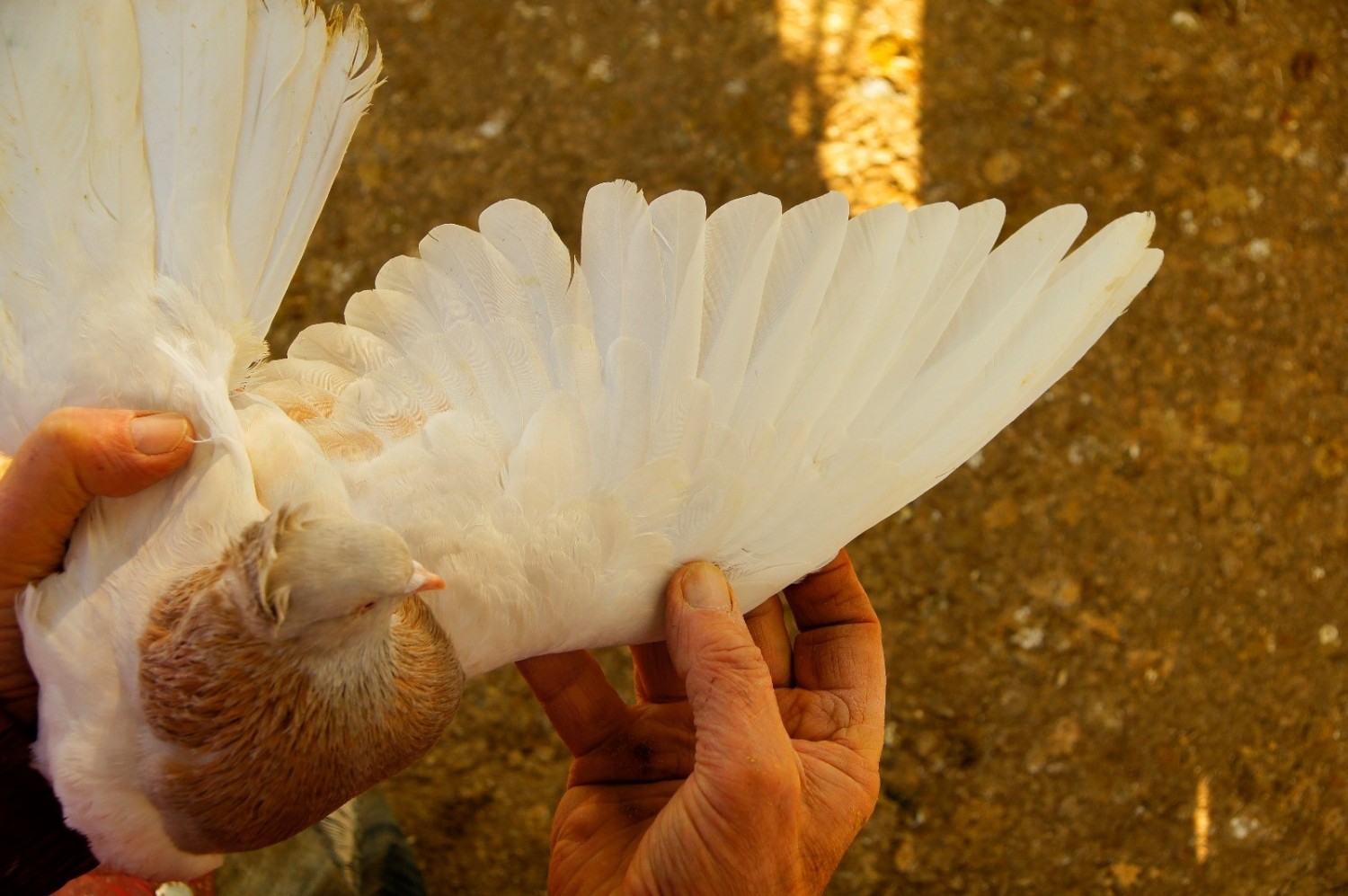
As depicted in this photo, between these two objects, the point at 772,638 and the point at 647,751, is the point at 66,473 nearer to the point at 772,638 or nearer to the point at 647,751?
the point at 647,751

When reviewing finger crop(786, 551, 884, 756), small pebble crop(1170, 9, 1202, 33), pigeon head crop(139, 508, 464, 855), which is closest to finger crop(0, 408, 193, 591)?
pigeon head crop(139, 508, 464, 855)

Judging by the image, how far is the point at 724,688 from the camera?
155 centimetres

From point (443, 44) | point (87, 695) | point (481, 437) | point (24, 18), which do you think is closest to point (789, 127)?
point (443, 44)

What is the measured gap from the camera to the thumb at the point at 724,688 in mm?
1479

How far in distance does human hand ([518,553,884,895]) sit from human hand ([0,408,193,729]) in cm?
84

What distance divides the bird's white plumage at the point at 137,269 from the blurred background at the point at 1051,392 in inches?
51.4

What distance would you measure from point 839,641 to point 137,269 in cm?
145

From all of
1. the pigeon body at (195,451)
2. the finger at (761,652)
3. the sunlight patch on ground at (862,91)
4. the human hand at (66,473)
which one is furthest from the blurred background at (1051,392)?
the human hand at (66,473)

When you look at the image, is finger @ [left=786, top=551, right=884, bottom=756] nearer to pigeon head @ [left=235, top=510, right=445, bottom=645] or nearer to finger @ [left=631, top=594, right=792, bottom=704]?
finger @ [left=631, top=594, right=792, bottom=704]

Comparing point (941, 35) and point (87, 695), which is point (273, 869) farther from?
point (941, 35)

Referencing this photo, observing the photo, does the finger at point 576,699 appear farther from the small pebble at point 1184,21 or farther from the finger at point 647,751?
the small pebble at point 1184,21

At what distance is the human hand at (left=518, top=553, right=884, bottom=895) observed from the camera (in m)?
1.50

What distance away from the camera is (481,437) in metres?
1.71

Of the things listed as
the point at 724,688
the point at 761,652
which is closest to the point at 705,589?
the point at 724,688
